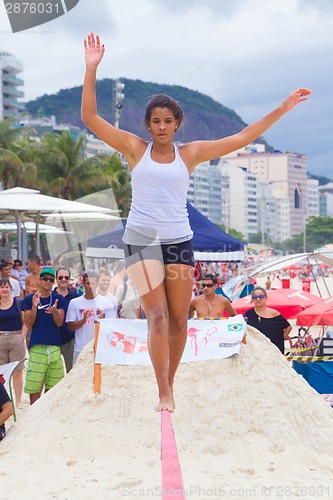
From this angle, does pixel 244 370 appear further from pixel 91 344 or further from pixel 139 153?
pixel 139 153

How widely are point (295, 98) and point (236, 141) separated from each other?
0.54 m

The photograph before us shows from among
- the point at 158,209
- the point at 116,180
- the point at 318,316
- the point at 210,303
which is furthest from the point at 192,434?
the point at 116,180

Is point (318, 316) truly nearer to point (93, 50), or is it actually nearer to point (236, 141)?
point (236, 141)

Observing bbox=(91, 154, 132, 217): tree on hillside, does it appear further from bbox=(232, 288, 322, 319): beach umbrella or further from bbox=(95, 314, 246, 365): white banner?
bbox=(95, 314, 246, 365): white banner

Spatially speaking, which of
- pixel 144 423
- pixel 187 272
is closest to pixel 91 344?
pixel 144 423

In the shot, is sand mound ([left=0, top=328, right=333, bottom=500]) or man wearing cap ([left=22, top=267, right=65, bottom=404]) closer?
sand mound ([left=0, top=328, right=333, bottom=500])

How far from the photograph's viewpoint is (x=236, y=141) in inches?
216

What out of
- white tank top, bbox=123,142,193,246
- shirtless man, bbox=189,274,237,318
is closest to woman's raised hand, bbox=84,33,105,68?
white tank top, bbox=123,142,193,246

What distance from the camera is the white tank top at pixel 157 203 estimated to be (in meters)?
5.18

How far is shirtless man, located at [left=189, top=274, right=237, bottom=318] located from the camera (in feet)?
38.4

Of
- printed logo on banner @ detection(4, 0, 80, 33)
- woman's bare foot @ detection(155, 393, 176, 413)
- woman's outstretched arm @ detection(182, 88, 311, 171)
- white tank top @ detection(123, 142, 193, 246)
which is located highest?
printed logo on banner @ detection(4, 0, 80, 33)

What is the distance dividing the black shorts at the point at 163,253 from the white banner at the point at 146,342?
15.9 ft

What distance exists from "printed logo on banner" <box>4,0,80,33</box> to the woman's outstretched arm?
3.16 metres

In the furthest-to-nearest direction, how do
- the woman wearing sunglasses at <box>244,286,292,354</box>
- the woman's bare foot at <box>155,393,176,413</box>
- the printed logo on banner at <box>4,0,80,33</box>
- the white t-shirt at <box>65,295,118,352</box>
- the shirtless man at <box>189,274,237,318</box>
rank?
1. the woman wearing sunglasses at <box>244,286,292,354</box>
2. the shirtless man at <box>189,274,237,318</box>
3. the white t-shirt at <box>65,295,118,352</box>
4. the printed logo on banner at <box>4,0,80,33</box>
5. the woman's bare foot at <box>155,393,176,413</box>
